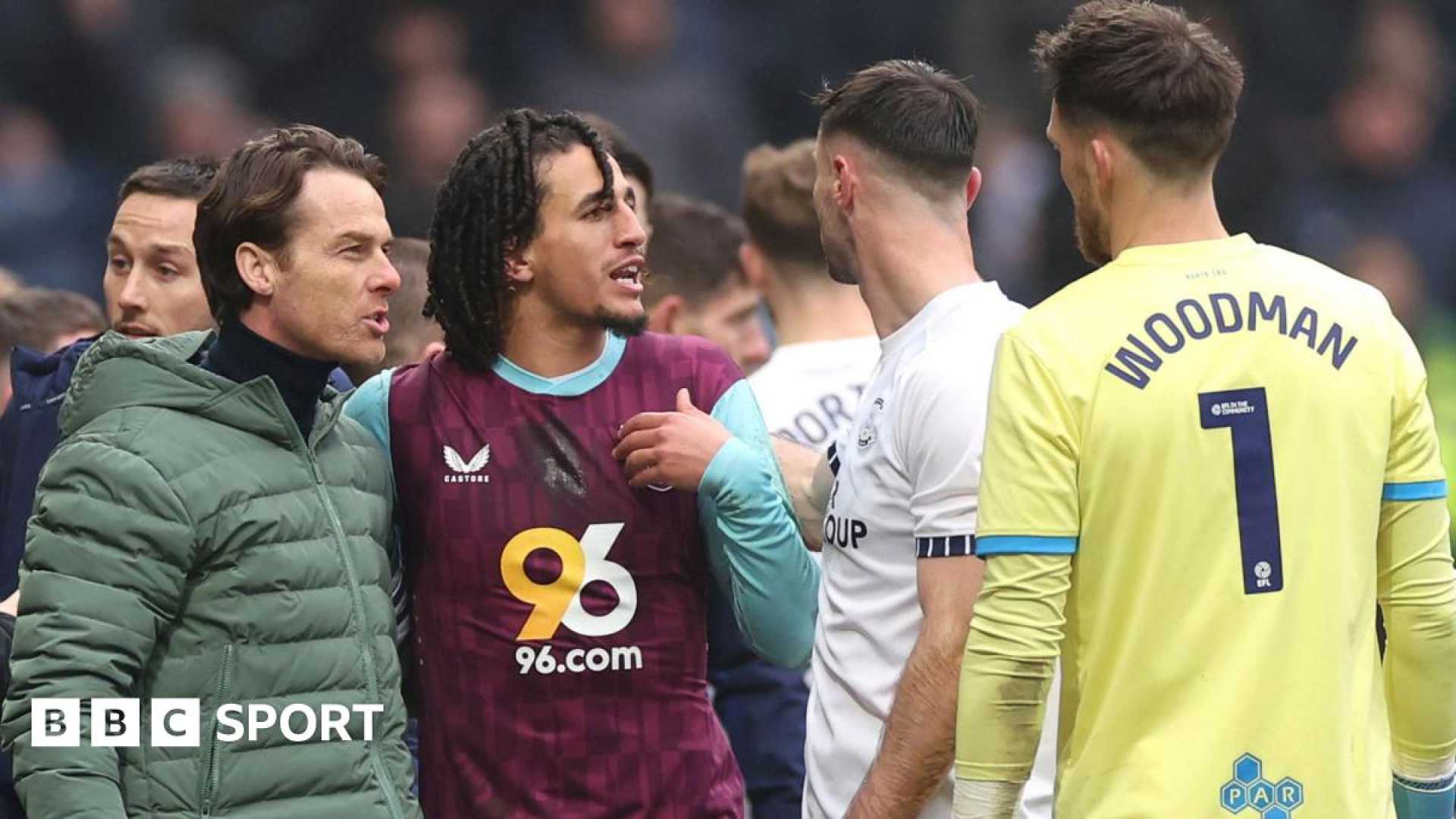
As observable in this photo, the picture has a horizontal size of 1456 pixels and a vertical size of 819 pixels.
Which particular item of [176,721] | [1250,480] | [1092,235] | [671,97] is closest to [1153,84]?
[1092,235]

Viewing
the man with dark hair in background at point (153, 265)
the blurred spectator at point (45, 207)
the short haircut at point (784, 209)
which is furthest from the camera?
the blurred spectator at point (45, 207)

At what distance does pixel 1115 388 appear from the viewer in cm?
262

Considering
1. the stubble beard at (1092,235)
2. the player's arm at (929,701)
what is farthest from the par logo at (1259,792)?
the stubble beard at (1092,235)

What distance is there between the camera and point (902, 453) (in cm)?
306

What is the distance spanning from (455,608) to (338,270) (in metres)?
0.55

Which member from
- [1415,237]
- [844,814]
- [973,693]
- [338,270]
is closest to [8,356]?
[338,270]

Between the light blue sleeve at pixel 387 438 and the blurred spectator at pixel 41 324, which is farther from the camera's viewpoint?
the blurred spectator at pixel 41 324

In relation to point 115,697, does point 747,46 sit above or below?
above

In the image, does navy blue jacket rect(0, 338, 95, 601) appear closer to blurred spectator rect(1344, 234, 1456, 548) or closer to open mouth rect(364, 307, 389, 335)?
open mouth rect(364, 307, 389, 335)

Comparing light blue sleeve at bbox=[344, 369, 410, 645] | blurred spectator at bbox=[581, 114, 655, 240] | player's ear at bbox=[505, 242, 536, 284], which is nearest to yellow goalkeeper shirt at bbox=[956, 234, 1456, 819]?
player's ear at bbox=[505, 242, 536, 284]

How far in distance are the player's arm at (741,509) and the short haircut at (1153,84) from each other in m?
0.76

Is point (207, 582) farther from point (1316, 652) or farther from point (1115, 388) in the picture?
point (1316, 652)

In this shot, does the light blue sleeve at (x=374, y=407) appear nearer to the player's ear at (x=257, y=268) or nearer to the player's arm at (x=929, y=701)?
the player's ear at (x=257, y=268)

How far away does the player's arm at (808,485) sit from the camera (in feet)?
12.0
